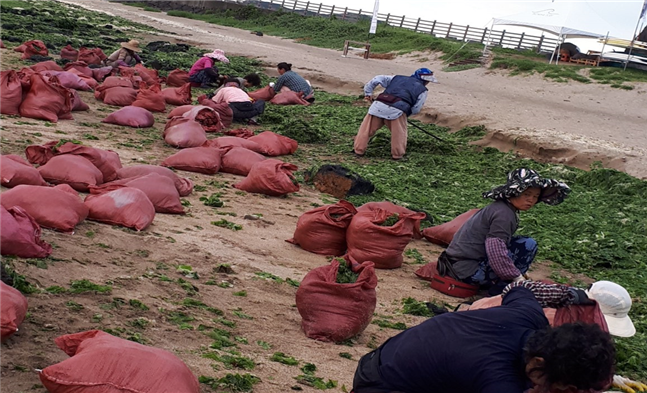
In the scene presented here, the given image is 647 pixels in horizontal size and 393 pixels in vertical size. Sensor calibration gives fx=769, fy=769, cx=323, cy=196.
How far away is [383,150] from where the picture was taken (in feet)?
33.5

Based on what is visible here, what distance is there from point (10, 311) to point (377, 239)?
306cm

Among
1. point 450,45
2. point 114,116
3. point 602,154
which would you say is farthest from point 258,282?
point 450,45

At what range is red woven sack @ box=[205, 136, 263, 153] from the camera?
8.48 meters

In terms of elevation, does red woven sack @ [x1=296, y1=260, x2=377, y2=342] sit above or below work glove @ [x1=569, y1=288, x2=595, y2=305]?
below

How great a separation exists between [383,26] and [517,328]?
1332 inches

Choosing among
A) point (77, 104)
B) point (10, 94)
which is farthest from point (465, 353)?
point (77, 104)

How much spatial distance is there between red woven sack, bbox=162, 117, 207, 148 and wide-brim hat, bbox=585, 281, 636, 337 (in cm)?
573

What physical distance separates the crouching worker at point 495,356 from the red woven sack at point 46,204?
2701 mm

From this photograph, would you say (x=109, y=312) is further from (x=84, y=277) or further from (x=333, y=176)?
(x=333, y=176)

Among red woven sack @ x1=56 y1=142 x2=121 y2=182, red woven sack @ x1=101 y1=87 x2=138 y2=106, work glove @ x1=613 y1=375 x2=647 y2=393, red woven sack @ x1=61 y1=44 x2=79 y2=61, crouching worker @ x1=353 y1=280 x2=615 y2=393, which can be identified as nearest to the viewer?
crouching worker @ x1=353 y1=280 x2=615 y2=393

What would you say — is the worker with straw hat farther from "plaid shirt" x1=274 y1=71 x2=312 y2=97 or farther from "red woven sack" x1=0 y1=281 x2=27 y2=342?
"red woven sack" x1=0 y1=281 x2=27 y2=342

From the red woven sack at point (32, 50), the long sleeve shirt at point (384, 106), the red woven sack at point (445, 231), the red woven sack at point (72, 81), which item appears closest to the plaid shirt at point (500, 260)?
the red woven sack at point (445, 231)

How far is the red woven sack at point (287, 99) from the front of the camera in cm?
1334

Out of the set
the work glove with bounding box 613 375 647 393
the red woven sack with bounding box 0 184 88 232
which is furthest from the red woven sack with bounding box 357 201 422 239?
the work glove with bounding box 613 375 647 393
